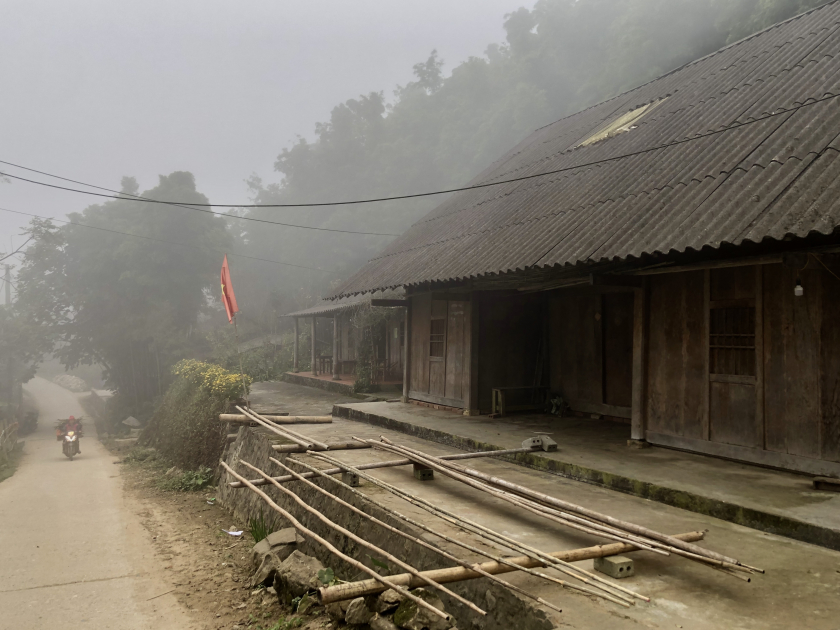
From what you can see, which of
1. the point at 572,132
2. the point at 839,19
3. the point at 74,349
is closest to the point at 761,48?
the point at 839,19

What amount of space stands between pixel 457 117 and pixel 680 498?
124 ft

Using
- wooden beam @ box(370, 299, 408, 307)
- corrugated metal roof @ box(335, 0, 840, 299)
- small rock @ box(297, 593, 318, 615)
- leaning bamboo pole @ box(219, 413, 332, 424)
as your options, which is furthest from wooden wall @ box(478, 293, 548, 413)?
small rock @ box(297, 593, 318, 615)

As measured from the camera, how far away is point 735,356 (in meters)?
6.27

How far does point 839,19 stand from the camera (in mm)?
8516

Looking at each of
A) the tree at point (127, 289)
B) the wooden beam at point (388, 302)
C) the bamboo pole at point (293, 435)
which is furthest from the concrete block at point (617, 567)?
the tree at point (127, 289)

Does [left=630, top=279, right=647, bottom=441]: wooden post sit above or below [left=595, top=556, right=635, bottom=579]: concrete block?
above

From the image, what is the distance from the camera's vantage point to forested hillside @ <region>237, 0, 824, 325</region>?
2555 centimetres

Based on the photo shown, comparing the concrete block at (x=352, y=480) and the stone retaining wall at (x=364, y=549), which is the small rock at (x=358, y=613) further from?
the concrete block at (x=352, y=480)

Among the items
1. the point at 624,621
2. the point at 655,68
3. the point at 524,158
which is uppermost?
the point at 655,68

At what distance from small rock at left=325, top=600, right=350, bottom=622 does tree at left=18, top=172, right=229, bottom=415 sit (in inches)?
1130

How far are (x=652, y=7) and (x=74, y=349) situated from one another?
34385mm

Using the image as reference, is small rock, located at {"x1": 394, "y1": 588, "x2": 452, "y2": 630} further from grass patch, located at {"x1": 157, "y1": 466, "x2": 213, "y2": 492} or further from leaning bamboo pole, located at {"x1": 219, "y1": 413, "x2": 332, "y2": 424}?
grass patch, located at {"x1": 157, "y1": 466, "x2": 213, "y2": 492}

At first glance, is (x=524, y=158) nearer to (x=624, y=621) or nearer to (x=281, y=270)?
(x=624, y=621)

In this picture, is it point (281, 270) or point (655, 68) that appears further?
point (281, 270)
